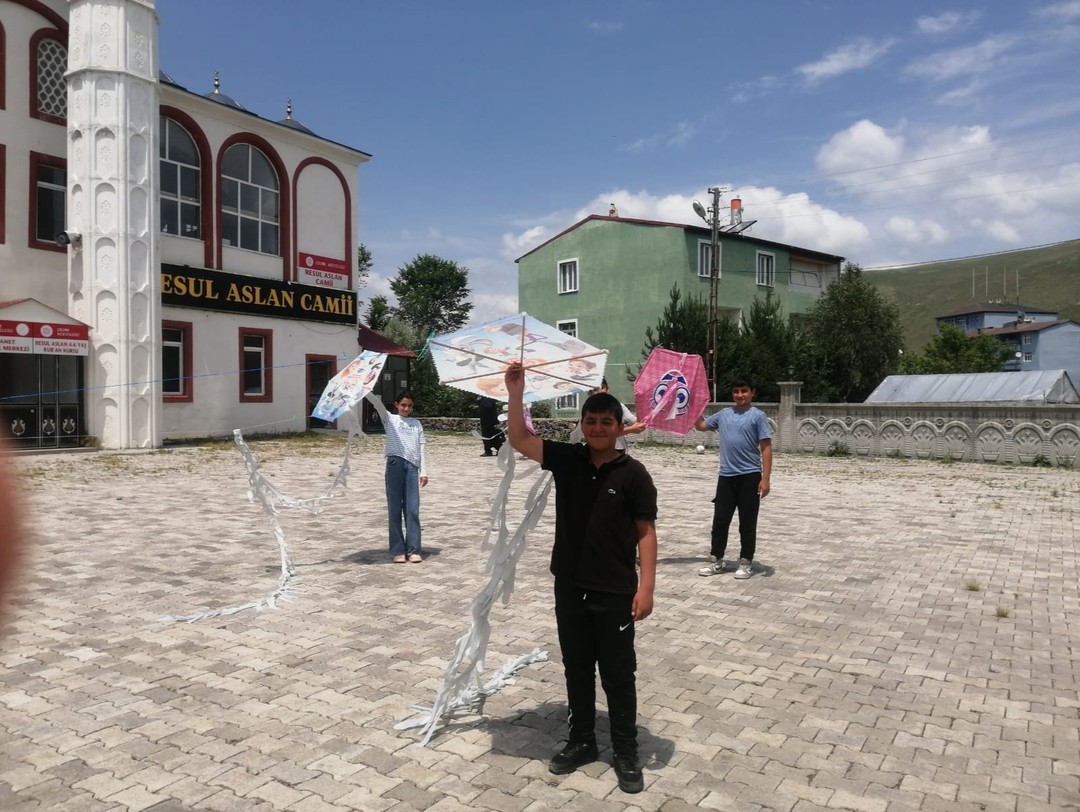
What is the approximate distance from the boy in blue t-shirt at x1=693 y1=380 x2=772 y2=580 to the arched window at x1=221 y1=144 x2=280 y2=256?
23654mm

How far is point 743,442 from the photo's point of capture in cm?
798

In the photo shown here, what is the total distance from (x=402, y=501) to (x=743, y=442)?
3638 mm

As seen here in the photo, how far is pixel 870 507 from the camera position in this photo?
1343 cm

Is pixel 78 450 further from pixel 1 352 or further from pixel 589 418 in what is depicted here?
pixel 589 418

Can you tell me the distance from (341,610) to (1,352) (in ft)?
62.1

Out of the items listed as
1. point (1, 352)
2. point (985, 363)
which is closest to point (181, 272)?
point (1, 352)

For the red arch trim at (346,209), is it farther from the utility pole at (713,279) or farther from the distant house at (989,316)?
the distant house at (989,316)

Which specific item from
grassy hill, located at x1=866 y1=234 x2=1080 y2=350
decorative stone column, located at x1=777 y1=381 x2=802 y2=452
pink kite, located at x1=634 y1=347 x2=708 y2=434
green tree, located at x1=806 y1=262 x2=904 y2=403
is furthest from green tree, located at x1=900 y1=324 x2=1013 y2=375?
grassy hill, located at x1=866 y1=234 x2=1080 y2=350

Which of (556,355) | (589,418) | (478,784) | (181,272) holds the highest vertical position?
(181,272)

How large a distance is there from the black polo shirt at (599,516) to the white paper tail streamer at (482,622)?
1.74ft

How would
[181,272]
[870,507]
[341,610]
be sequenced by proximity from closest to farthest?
Answer: [341,610] < [870,507] < [181,272]

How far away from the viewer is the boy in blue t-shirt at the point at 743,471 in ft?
26.2

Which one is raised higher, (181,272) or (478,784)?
(181,272)

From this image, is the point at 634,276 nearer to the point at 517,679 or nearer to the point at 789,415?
the point at 789,415
